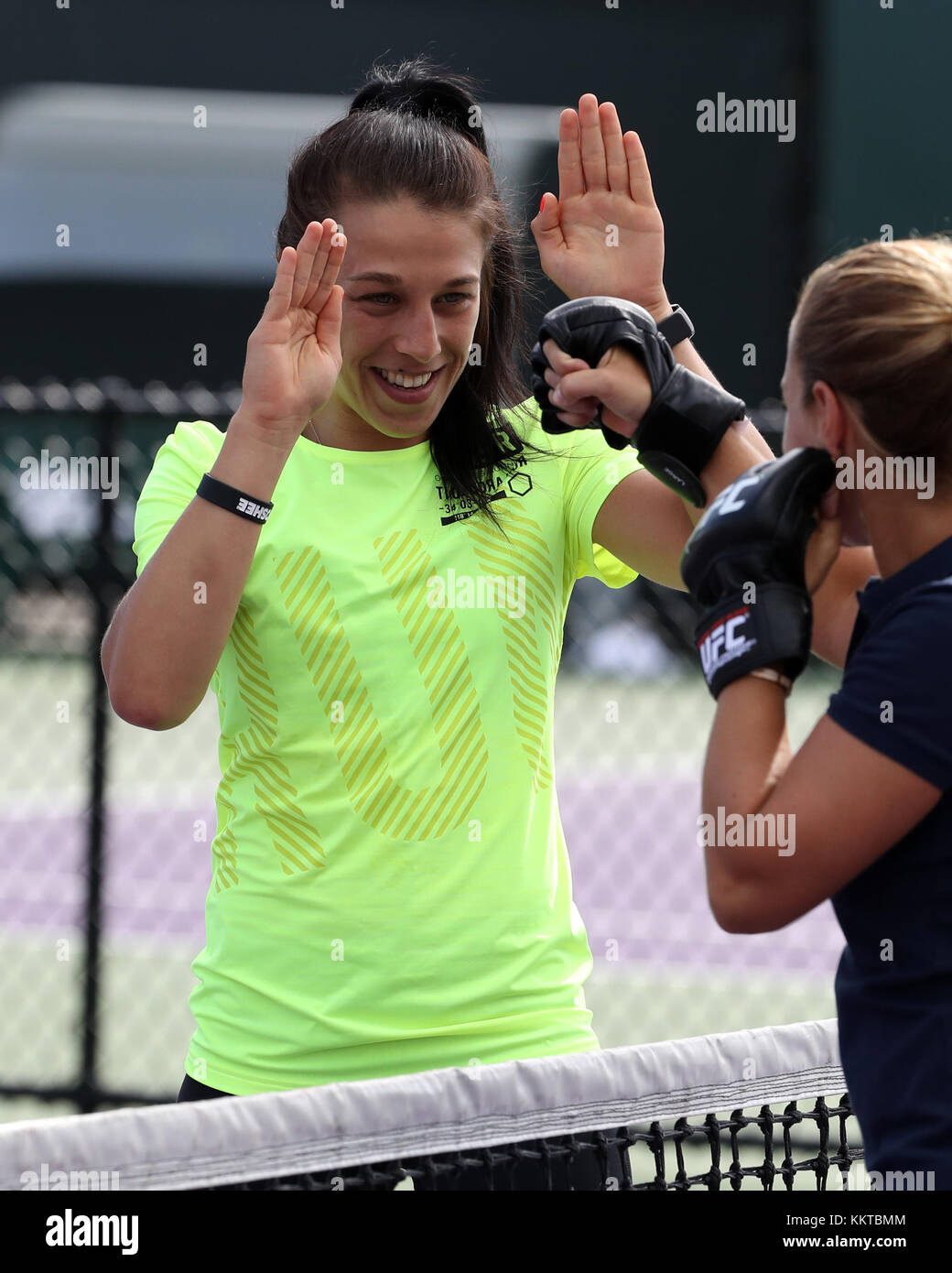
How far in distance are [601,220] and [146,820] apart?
8466 millimetres

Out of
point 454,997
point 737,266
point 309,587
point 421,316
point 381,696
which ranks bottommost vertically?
point 454,997

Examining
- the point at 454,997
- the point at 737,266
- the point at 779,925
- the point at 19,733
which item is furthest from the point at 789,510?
the point at 737,266

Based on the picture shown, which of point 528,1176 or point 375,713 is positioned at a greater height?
point 375,713

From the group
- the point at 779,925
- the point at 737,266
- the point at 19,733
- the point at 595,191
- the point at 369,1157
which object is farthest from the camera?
the point at 737,266

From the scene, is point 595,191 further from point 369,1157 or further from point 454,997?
point 369,1157

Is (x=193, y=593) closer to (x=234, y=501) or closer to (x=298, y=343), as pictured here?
(x=234, y=501)

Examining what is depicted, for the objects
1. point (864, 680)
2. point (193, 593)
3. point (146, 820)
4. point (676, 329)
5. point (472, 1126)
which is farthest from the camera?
point (146, 820)

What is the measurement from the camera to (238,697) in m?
2.29

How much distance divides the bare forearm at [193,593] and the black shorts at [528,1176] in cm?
70

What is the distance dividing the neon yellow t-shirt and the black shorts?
9.1 inches

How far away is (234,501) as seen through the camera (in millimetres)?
2154

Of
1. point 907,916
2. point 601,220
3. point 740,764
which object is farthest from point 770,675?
point 601,220

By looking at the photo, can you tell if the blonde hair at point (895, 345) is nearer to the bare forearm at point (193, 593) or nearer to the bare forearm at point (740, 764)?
the bare forearm at point (740, 764)

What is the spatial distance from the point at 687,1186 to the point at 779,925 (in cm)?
63
